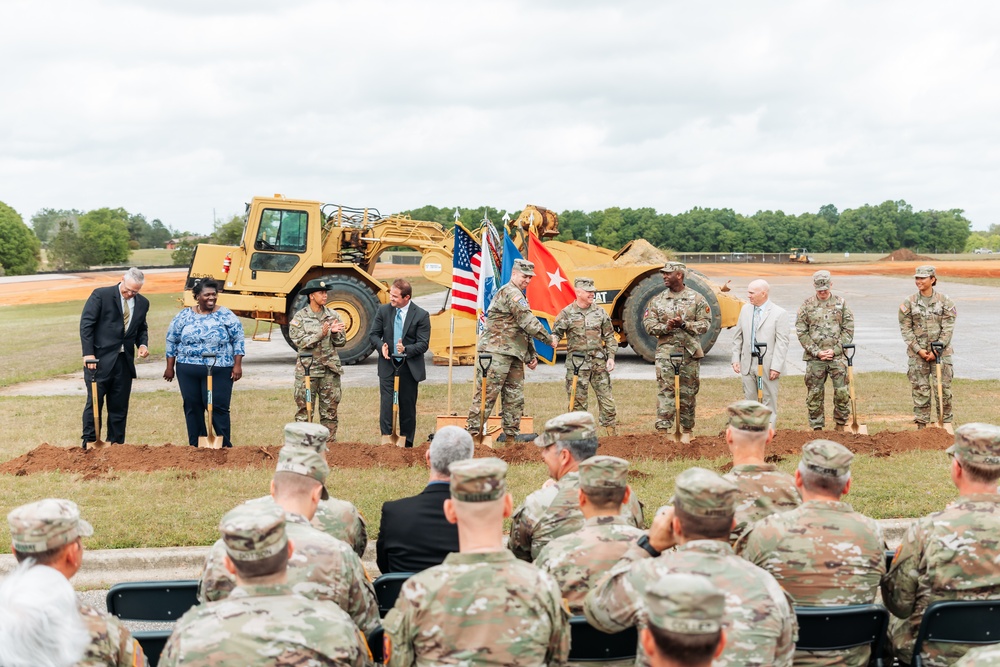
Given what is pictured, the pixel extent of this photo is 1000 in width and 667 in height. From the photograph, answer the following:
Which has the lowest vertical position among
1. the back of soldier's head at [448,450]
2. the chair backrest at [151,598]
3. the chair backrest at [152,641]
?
the chair backrest at [152,641]

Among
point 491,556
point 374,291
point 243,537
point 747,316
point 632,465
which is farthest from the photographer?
point 374,291

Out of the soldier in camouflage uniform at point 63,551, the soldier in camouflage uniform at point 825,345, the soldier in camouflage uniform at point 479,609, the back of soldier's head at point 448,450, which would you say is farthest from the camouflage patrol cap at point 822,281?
the soldier in camouflage uniform at point 63,551

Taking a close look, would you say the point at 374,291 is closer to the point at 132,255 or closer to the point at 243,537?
the point at 243,537

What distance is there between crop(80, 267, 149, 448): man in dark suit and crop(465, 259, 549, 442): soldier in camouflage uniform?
3.52 m

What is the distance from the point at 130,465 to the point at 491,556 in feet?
22.0

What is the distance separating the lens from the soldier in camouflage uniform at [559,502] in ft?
14.7

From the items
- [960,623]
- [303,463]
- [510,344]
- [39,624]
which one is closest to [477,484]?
[303,463]

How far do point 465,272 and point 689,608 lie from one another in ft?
30.2

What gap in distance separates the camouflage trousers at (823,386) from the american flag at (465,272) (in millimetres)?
3934

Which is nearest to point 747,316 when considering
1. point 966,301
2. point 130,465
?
point 130,465

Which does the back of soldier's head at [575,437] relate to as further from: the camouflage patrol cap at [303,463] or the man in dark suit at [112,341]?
the man in dark suit at [112,341]

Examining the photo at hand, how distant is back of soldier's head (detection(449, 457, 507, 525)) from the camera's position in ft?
10.8

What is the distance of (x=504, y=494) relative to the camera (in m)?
3.38

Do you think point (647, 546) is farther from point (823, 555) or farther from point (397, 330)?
point (397, 330)
